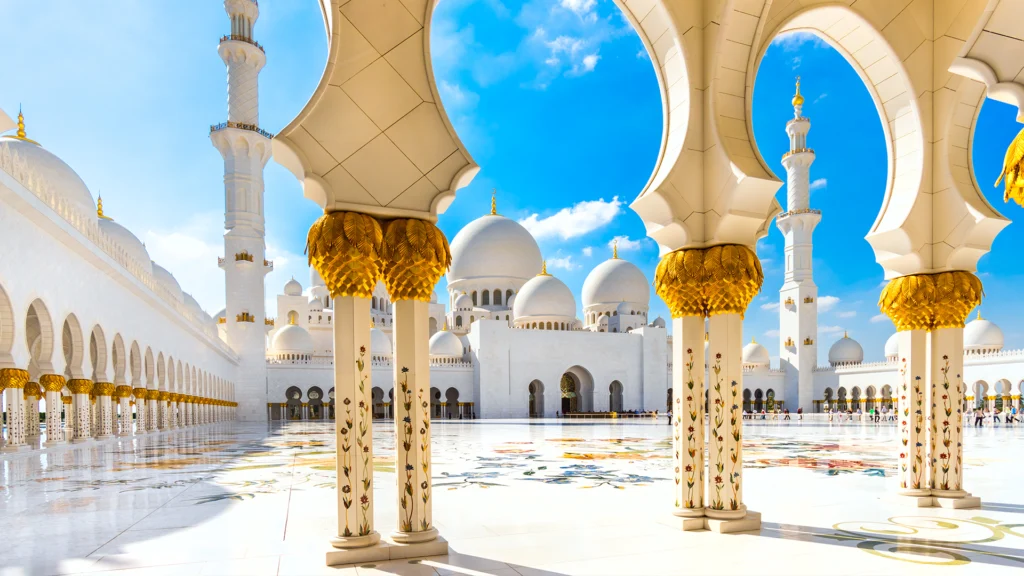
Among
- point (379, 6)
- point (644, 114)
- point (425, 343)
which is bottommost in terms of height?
point (425, 343)

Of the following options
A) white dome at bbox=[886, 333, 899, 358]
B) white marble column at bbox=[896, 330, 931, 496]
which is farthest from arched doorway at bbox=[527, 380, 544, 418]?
white marble column at bbox=[896, 330, 931, 496]

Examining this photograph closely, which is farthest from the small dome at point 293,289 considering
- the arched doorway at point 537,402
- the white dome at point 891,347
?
the white dome at point 891,347

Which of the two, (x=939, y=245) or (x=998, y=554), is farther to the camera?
(x=939, y=245)

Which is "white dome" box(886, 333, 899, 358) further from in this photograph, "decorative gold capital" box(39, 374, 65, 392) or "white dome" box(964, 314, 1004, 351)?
"decorative gold capital" box(39, 374, 65, 392)

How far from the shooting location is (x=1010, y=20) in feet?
7.71

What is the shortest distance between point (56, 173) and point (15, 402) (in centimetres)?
550

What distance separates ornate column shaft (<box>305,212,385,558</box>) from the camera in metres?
2.95

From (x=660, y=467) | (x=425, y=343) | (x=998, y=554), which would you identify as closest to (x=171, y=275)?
(x=660, y=467)

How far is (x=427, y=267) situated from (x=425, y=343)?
379mm

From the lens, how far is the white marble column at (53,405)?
9219 mm

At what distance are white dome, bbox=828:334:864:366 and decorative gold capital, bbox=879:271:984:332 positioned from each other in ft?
93.1

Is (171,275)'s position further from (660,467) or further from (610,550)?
(610,550)

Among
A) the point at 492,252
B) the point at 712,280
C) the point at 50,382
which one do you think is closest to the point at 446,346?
the point at 492,252

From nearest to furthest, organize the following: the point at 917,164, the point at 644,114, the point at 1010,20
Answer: the point at 1010,20 < the point at 917,164 < the point at 644,114
